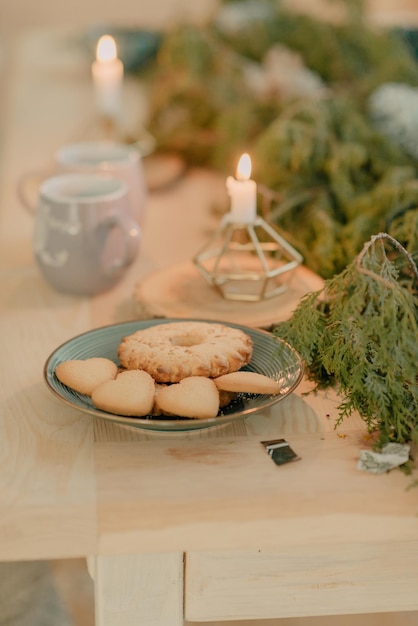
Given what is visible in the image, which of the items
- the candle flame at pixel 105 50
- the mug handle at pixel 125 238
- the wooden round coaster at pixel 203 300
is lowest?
the wooden round coaster at pixel 203 300

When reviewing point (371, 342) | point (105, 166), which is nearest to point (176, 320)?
point (371, 342)

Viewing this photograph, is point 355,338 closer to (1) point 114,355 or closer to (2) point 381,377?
(2) point 381,377

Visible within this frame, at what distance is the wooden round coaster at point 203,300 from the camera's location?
33.0 inches

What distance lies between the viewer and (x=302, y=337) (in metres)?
0.69

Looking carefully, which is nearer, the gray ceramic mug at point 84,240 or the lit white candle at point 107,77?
the gray ceramic mug at point 84,240

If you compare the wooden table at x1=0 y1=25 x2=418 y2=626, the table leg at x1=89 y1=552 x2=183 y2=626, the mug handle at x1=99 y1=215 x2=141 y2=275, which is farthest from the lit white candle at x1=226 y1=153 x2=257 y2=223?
the table leg at x1=89 y1=552 x2=183 y2=626

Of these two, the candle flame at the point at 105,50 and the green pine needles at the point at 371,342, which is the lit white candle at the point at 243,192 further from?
the candle flame at the point at 105,50

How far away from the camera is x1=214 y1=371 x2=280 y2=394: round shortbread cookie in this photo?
25.2 inches

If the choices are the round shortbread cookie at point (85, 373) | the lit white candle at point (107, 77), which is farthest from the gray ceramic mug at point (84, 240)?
the lit white candle at point (107, 77)

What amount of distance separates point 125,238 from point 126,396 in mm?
335

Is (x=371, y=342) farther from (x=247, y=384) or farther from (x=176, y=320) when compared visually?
(x=176, y=320)

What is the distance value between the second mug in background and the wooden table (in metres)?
0.36

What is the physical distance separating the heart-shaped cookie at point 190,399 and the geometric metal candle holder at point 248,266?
0.24 metres

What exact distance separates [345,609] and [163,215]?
0.73 meters
